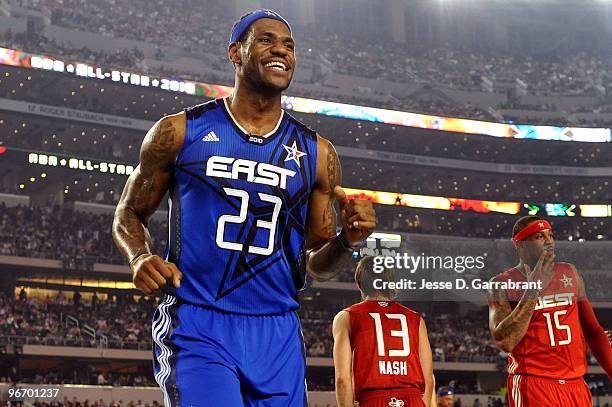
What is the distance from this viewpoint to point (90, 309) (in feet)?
120

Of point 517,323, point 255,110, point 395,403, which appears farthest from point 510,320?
point 255,110

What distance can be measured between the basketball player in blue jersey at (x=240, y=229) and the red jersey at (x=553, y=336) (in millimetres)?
2674

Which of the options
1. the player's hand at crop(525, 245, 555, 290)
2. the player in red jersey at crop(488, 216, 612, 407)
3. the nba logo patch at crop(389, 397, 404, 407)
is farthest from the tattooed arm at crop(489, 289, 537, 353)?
the nba logo patch at crop(389, 397, 404, 407)

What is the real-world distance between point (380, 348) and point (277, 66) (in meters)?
3.16

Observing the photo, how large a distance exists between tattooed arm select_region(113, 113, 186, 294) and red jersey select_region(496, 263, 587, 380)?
3248 mm

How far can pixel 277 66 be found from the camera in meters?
3.86

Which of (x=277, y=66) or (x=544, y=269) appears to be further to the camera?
(x=544, y=269)

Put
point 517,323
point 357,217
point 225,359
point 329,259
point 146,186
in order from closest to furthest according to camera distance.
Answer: point 225,359, point 357,217, point 146,186, point 329,259, point 517,323

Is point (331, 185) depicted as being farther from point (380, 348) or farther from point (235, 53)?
point (380, 348)

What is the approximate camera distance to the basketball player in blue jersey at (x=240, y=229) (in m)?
3.47

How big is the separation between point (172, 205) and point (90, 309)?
34014mm

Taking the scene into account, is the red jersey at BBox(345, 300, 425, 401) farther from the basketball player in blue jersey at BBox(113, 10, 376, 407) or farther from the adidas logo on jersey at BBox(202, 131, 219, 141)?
the adidas logo on jersey at BBox(202, 131, 219, 141)

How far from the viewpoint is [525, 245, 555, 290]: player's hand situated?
617 centimetres

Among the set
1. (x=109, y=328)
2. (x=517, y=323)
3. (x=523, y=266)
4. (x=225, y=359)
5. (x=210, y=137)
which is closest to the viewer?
(x=225, y=359)
